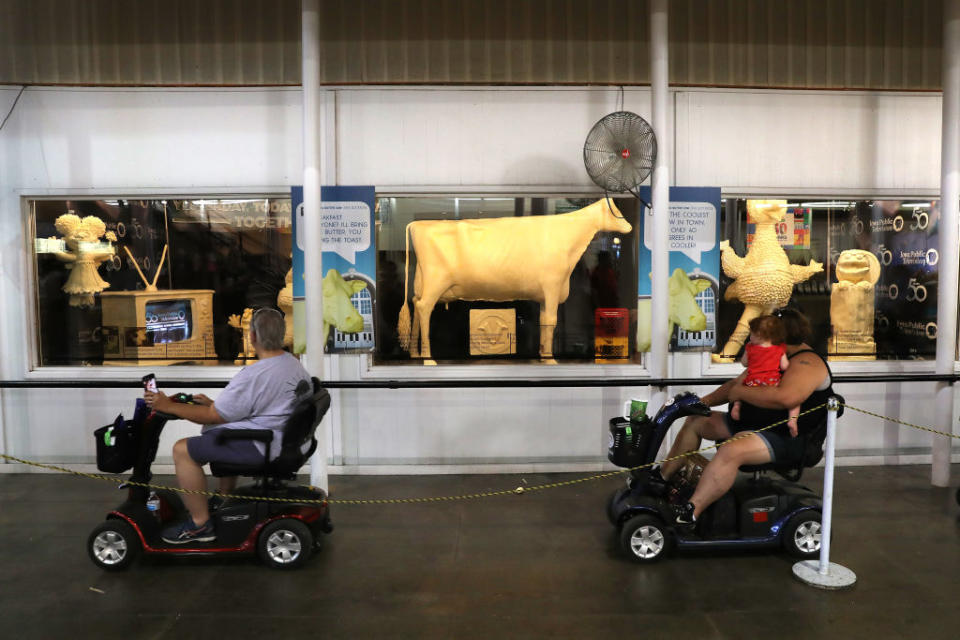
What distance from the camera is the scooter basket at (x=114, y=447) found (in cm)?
414

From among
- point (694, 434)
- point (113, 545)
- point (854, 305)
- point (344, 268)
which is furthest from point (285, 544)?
point (854, 305)

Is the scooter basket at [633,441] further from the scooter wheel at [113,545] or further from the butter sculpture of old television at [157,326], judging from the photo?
the butter sculpture of old television at [157,326]

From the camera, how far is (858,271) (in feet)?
21.2

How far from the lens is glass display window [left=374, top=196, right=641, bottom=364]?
6.25 meters

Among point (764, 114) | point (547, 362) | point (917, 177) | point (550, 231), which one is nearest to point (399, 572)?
point (547, 362)

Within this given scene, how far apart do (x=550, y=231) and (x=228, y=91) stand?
315cm

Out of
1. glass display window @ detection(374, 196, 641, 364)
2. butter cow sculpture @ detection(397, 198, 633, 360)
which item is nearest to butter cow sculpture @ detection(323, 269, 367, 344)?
glass display window @ detection(374, 196, 641, 364)

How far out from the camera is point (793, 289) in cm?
641

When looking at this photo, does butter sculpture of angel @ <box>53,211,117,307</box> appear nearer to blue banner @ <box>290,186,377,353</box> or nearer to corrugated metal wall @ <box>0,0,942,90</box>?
corrugated metal wall @ <box>0,0,942,90</box>

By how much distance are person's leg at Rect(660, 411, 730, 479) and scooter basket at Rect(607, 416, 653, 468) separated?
371mm

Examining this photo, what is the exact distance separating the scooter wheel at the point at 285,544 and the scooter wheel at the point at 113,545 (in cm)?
77

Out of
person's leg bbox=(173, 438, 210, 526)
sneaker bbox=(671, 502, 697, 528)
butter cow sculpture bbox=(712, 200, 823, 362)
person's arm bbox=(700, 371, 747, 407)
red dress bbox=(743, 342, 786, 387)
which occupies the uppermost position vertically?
butter cow sculpture bbox=(712, 200, 823, 362)

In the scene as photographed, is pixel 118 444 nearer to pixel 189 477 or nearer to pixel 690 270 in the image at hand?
pixel 189 477

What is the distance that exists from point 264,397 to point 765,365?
311 centimetres
